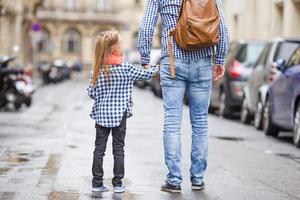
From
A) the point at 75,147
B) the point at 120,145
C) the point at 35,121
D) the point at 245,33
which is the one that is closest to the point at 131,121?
the point at 35,121

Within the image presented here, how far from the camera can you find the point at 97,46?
7.83 meters

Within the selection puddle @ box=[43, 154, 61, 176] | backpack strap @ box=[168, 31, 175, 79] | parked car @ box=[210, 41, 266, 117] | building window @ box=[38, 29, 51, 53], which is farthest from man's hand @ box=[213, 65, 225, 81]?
building window @ box=[38, 29, 51, 53]

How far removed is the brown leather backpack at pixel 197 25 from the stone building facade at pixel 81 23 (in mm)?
89201

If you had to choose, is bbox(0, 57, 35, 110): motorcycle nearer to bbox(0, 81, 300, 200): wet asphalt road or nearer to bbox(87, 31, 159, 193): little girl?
bbox(0, 81, 300, 200): wet asphalt road

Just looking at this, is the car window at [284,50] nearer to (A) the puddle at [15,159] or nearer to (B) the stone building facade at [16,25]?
(A) the puddle at [15,159]

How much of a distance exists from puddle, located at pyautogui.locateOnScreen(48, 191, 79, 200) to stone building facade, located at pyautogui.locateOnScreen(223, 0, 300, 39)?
2528 cm

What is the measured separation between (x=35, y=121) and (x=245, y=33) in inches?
971

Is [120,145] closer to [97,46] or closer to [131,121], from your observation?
[97,46]

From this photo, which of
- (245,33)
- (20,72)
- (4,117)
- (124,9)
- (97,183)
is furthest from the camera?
(124,9)

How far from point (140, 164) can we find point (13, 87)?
13.3 meters

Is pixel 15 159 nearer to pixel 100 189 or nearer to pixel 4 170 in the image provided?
pixel 4 170

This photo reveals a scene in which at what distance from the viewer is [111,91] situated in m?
7.89

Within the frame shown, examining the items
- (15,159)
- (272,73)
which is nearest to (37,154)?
(15,159)

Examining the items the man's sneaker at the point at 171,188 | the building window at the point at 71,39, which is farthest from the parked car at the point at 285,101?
the building window at the point at 71,39
